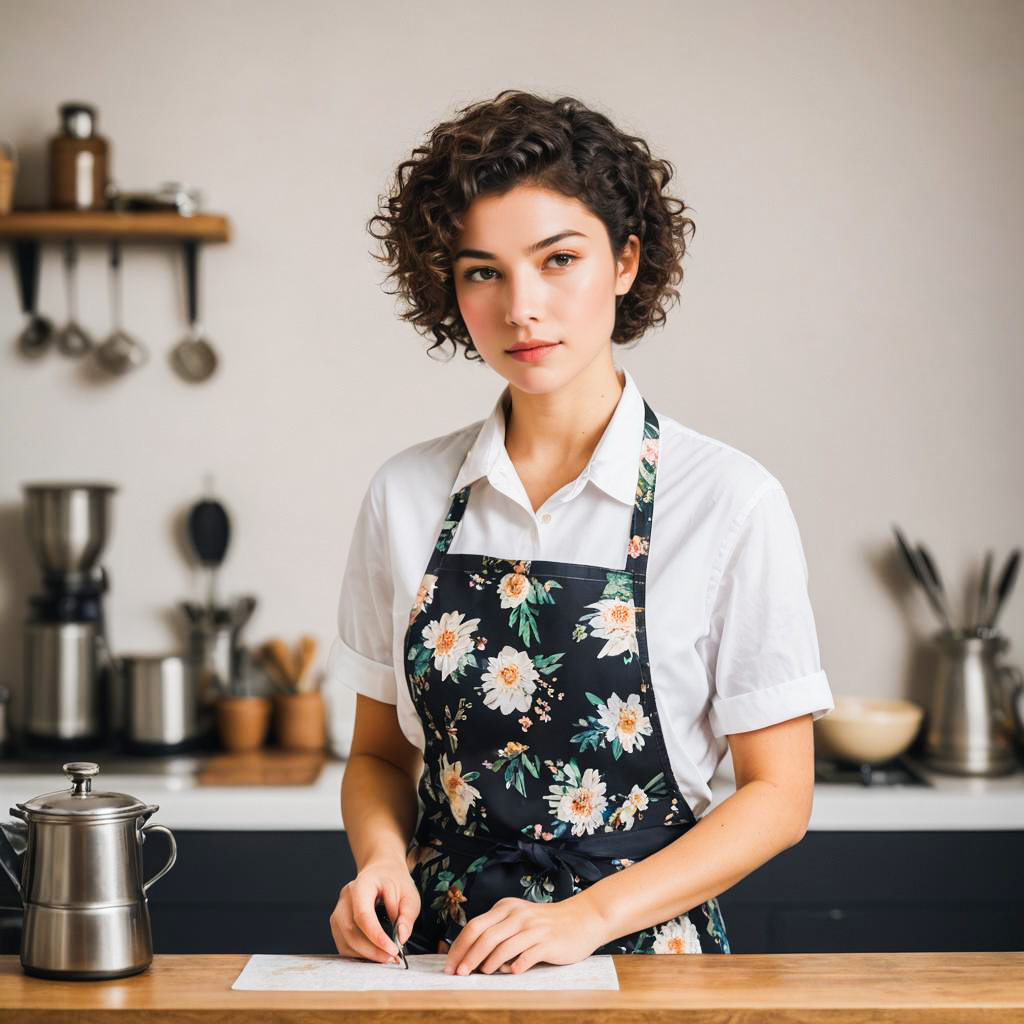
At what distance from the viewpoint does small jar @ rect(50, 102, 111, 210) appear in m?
2.85

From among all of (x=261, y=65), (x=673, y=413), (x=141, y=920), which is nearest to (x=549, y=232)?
(x=141, y=920)

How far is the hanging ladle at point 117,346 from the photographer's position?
2.97 m

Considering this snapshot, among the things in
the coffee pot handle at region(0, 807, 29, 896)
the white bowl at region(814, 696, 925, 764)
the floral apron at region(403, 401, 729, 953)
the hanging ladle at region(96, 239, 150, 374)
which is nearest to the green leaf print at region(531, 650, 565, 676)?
the floral apron at region(403, 401, 729, 953)

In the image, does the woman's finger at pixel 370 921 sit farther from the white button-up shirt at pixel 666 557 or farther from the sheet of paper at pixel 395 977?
the white button-up shirt at pixel 666 557

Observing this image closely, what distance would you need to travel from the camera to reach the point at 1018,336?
2.98 m

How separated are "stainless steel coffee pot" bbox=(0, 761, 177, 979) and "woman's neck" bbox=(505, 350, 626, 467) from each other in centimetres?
61

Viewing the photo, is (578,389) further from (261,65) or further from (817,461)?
(261,65)

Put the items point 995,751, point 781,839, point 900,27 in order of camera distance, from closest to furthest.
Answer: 1. point 781,839
2. point 995,751
3. point 900,27

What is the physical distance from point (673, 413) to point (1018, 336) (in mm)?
819

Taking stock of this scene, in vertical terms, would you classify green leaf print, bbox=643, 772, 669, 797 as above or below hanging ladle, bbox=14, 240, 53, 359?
below

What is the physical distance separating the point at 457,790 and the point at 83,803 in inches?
16.0

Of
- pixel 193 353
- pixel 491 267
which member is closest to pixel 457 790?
pixel 491 267

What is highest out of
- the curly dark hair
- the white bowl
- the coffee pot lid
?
the curly dark hair

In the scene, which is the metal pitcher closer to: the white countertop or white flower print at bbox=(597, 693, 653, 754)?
the white countertop
